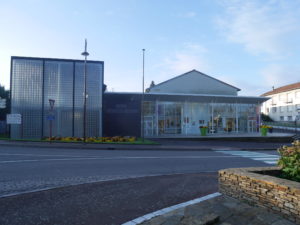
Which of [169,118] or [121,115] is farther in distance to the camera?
[169,118]

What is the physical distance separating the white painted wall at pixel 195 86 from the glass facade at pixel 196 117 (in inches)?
137

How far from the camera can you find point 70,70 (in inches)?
1022

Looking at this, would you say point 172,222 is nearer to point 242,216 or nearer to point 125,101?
point 242,216

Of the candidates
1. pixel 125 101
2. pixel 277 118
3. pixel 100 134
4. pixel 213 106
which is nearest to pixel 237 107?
pixel 213 106

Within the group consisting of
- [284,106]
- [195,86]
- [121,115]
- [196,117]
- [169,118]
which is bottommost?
[169,118]

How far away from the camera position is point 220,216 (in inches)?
156

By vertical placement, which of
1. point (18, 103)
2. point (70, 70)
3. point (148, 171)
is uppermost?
point (70, 70)

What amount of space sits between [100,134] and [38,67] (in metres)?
10.1

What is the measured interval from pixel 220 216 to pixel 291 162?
211cm

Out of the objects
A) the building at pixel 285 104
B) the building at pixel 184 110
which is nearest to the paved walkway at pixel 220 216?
the building at pixel 184 110

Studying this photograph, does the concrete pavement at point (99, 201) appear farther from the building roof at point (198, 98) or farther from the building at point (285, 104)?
the building at point (285, 104)

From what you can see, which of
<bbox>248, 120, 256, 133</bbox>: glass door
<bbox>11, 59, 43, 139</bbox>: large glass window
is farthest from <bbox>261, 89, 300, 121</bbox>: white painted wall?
<bbox>11, 59, 43, 139</bbox>: large glass window

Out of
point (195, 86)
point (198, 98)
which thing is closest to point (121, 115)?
point (198, 98)

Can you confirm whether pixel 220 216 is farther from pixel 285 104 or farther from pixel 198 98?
pixel 285 104
